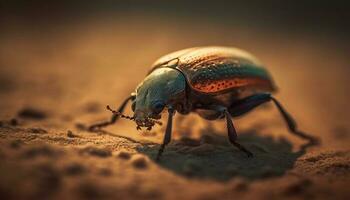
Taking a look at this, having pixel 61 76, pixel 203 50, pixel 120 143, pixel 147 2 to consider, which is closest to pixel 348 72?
pixel 203 50

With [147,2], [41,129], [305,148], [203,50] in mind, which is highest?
[147,2]

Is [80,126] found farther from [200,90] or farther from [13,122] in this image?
[200,90]

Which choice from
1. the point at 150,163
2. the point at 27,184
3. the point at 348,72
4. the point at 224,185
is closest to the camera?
the point at 27,184

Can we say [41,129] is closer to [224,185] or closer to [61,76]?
[224,185]

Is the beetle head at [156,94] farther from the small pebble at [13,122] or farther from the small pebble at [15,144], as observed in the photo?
the small pebble at [13,122]

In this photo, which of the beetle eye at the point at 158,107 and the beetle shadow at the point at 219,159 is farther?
the beetle eye at the point at 158,107

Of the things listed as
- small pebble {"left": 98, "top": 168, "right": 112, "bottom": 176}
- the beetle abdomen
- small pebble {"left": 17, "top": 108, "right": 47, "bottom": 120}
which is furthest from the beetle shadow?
small pebble {"left": 17, "top": 108, "right": 47, "bottom": 120}

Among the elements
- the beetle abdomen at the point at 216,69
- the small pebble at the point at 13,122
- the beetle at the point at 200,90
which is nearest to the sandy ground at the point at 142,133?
the small pebble at the point at 13,122

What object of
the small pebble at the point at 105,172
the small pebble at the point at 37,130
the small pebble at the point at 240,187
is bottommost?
the small pebble at the point at 240,187

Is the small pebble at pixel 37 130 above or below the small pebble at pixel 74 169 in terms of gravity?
above
